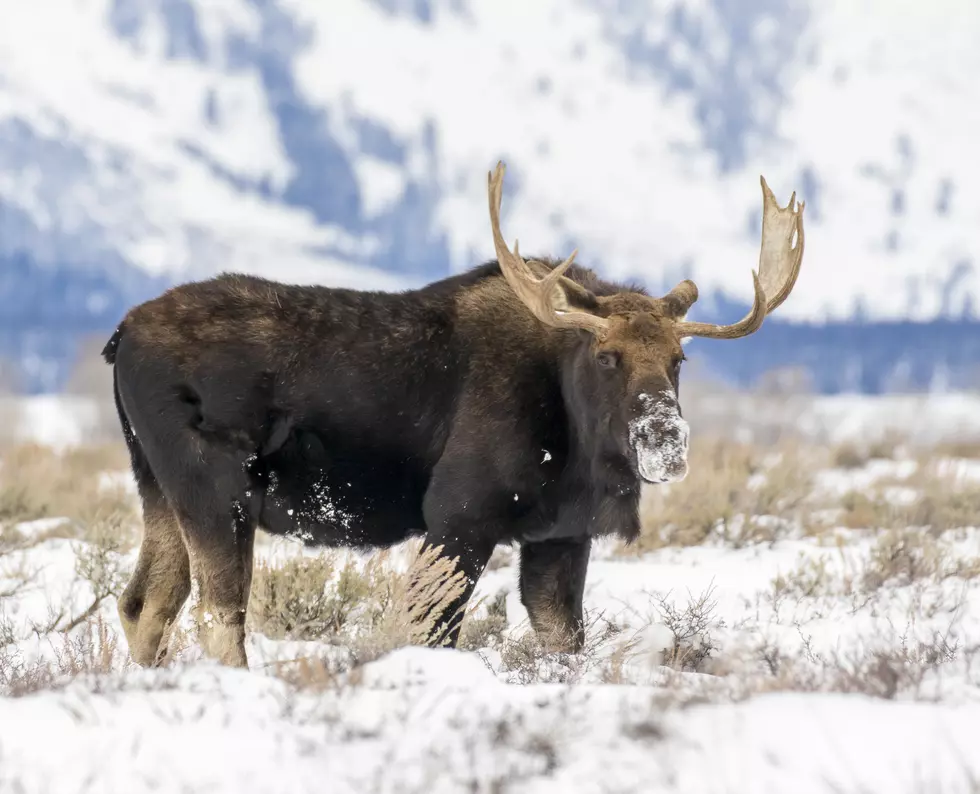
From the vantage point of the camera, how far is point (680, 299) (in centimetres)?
568

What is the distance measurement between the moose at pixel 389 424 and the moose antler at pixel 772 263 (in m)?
0.03

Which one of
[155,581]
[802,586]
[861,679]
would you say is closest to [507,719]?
[861,679]

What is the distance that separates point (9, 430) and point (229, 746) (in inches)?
1240

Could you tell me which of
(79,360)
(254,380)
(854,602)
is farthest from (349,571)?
(79,360)

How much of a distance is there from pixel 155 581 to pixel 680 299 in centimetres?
311

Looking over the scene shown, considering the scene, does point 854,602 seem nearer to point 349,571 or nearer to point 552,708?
point 349,571

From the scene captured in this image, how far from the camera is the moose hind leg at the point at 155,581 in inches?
208

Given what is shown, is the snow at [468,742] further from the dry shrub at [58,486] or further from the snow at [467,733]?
the dry shrub at [58,486]

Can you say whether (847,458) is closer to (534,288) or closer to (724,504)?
(724,504)

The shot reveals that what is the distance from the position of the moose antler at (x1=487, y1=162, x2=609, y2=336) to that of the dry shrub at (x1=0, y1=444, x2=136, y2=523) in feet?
15.5

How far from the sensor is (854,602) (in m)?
6.72

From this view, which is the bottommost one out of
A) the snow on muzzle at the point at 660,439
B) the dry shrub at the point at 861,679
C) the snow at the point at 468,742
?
the snow at the point at 468,742

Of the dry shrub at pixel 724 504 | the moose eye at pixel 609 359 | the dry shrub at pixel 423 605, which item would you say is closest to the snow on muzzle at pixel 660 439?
the moose eye at pixel 609 359

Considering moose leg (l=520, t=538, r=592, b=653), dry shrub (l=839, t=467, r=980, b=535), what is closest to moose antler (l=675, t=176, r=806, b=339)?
moose leg (l=520, t=538, r=592, b=653)
